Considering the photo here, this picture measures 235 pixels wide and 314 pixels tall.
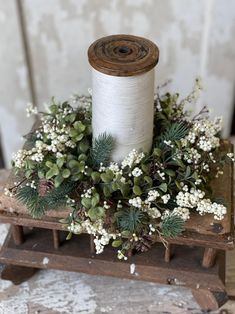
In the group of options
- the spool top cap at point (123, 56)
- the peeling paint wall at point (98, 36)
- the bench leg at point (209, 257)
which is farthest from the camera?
the peeling paint wall at point (98, 36)

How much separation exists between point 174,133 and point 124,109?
4.2 inches

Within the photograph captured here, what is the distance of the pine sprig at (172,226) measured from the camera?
2.23 feet

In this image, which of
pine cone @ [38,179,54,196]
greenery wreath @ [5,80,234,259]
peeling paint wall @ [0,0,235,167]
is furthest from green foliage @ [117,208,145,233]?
peeling paint wall @ [0,0,235,167]

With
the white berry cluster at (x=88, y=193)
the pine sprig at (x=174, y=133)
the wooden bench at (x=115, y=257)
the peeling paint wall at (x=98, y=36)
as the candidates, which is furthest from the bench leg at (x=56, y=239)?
the peeling paint wall at (x=98, y=36)

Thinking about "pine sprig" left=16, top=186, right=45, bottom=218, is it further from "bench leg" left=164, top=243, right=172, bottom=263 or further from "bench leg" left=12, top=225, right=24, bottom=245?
"bench leg" left=164, top=243, right=172, bottom=263

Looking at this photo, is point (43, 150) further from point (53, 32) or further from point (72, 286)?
point (53, 32)

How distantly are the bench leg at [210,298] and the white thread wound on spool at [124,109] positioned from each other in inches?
9.8

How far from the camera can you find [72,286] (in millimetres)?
851

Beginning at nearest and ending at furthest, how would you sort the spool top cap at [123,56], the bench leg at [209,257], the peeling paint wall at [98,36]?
the spool top cap at [123,56]
the bench leg at [209,257]
the peeling paint wall at [98,36]

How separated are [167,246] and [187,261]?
0.20ft

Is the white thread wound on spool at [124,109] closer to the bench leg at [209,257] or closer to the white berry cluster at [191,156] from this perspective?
the white berry cluster at [191,156]

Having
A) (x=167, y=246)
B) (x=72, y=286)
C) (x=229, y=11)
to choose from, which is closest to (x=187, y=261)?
(x=167, y=246)

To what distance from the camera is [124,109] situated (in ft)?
2.23

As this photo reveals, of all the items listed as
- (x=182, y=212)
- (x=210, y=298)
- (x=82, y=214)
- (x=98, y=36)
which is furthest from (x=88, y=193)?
(x=98, y=36)
